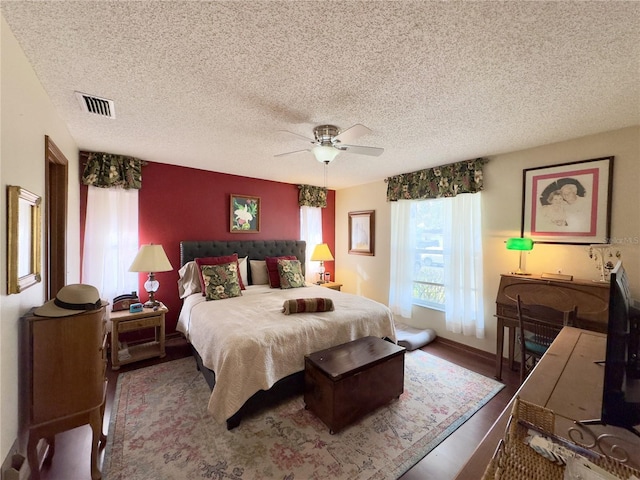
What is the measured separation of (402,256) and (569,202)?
2038 mm

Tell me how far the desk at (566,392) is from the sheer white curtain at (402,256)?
7.61 feet

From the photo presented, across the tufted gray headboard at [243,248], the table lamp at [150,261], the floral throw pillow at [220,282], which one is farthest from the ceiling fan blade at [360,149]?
the tufted gray headboard at [243,248]

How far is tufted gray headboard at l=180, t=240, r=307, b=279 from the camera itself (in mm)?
3670

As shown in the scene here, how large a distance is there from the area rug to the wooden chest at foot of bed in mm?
108

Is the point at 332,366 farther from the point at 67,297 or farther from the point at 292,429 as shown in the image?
the point at 67,297

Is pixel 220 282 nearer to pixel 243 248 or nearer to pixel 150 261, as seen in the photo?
pixel 150 261

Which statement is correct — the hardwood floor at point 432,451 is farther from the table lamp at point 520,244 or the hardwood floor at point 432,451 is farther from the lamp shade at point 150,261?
the table lamp at point 520,244

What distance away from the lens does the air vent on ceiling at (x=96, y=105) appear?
1876mm

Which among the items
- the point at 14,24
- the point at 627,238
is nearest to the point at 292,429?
the point at 14,24

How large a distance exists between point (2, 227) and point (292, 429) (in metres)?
2.12

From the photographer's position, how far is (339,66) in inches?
59.8

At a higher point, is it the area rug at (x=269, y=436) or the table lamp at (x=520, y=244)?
the table lamp at (x=520, y=244)

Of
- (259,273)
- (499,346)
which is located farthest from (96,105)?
(499,346)

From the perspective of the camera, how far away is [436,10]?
1140mm
